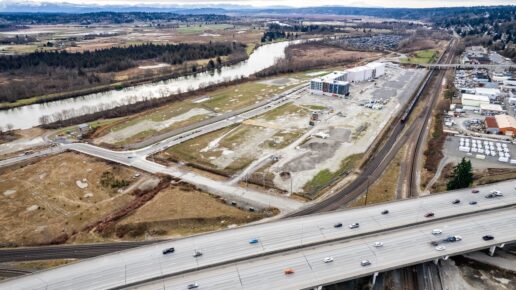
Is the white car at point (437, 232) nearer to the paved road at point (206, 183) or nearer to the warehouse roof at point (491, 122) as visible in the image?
the paved road at point (206, 183)

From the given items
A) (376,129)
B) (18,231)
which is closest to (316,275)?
(18,231)

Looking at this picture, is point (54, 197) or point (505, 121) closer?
point (54, 197)

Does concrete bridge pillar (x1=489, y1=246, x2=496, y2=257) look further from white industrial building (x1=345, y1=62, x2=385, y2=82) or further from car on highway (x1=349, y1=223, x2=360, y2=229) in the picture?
white industrial building (x1=345, y1=62, x2=385, y2=82)

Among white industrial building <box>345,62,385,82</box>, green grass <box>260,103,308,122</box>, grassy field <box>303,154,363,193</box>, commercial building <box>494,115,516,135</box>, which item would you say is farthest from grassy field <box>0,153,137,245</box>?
white industrial building <box>345,62,385,82</box>

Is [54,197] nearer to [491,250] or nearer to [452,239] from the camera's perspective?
[452,239]

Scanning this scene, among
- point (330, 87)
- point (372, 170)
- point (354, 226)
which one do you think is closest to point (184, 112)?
point (330, 87)

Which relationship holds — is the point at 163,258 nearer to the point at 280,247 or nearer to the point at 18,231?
the point at 280,247
